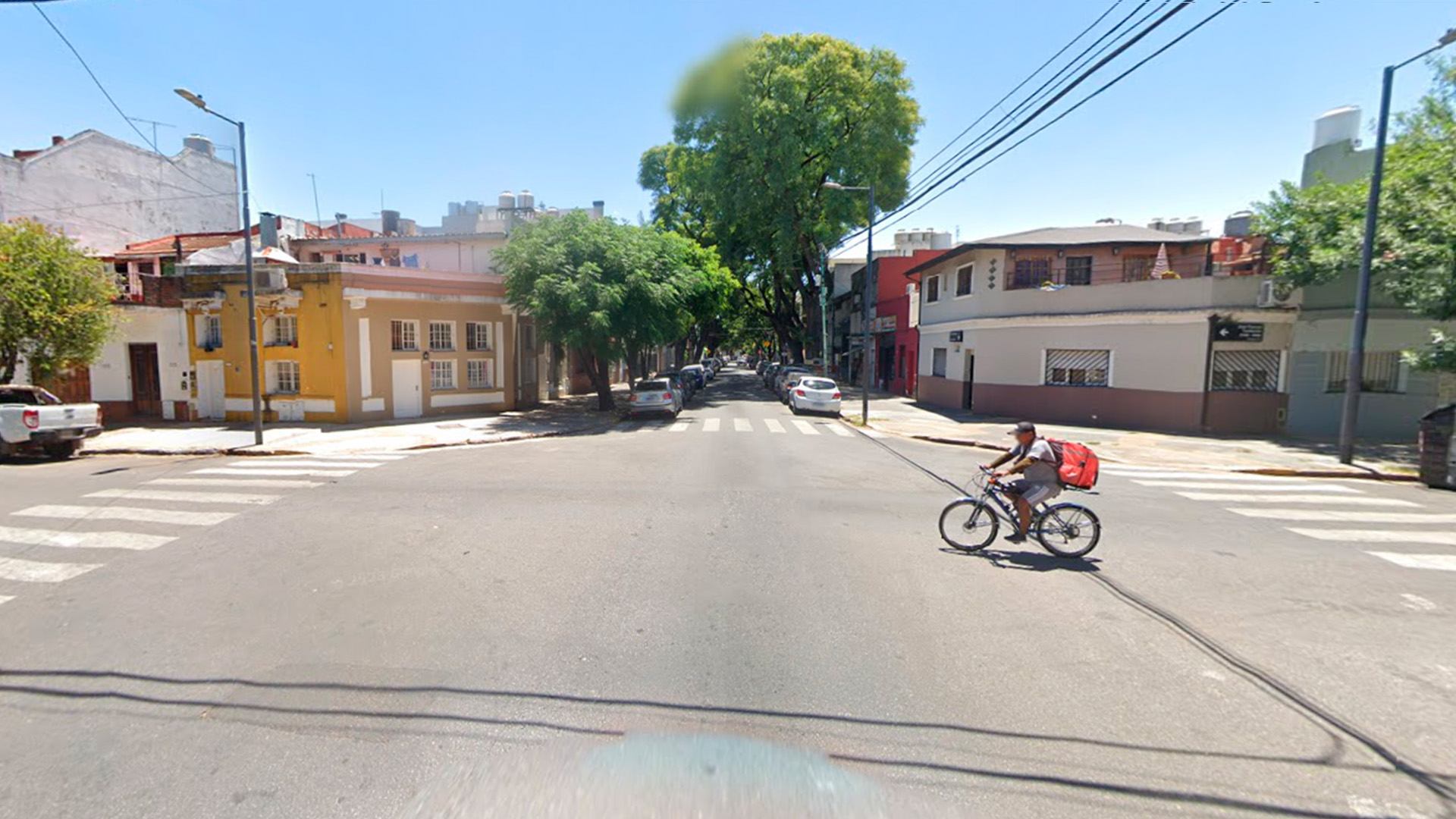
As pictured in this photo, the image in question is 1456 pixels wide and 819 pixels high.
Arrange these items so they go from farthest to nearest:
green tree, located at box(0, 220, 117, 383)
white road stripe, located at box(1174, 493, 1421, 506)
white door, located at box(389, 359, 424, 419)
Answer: white door, located at box(389, 359, 424, 419) < green tree, located at box(0, 220, 117, 383) < white road stripe, located at box(1174, 493, 1421, 506)

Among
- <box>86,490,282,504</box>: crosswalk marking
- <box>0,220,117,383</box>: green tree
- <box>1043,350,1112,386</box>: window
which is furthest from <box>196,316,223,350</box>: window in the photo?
<box>1043,350,1112,386</box>: window

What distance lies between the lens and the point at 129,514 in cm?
864

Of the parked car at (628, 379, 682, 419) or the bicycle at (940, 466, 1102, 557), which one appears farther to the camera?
the parked car at (628, 379, 682, 419)

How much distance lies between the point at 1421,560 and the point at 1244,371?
14244 millimetres

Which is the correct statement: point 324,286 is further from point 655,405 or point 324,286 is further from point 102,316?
point 655,405

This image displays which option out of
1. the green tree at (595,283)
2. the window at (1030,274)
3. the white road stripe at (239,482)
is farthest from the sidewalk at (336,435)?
the window at (1030,274)

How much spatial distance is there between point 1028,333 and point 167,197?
36122 millimetres

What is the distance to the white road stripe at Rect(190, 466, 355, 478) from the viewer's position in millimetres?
11758

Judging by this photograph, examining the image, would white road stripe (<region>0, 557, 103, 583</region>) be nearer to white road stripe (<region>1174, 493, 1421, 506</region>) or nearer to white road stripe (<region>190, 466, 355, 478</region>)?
white road stripe (<region>190, 466, 355, 478</region>)

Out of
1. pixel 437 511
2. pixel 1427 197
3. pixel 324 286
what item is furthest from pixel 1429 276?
pixel 324 286

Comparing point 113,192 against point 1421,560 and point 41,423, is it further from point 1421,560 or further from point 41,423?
point 1421,560

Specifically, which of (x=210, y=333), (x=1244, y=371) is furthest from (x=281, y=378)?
(x=1244, y=371)

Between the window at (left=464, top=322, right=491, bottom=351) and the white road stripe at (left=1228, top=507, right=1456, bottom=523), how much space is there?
22026mm

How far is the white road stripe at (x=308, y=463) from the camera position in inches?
501
